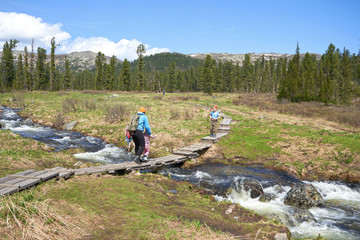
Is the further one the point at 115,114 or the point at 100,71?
the point at 100,71


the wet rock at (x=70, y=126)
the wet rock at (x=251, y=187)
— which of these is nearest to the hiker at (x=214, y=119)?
the wet rock at (x=251, y=187)

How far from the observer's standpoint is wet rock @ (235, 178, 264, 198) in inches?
373

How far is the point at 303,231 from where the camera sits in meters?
7.14

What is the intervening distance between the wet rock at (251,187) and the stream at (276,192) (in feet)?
0.63

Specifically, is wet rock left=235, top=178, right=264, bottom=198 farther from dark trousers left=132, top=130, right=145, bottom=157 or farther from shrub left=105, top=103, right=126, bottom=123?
shrub left=105, top=103, right=126, bottom=123

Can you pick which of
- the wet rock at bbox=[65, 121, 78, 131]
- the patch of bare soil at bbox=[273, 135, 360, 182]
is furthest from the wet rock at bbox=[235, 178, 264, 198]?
the wet rock at bbox=[65, 121, 78, 131]

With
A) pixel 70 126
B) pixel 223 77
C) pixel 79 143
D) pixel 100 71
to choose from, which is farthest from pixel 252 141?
pixel 223 77

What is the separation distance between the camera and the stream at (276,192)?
7496mm

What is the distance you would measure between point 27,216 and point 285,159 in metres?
13.3

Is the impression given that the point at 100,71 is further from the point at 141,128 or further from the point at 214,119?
the point at 141,128

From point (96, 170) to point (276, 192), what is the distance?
763 cm

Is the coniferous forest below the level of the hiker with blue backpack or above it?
above

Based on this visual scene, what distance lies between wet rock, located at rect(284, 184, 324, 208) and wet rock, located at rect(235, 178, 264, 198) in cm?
103

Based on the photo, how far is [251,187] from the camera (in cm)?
970
